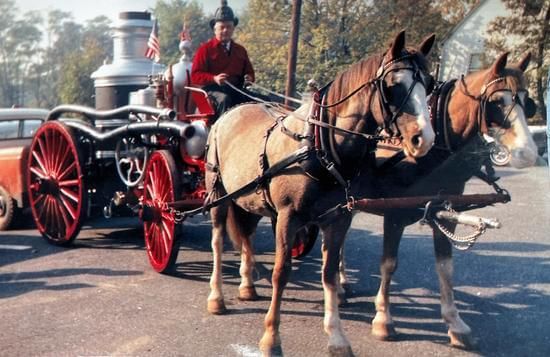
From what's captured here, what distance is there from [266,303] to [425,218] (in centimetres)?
171

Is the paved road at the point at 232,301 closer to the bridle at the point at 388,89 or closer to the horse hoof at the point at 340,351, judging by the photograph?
the horse hoof at the point at 340,351

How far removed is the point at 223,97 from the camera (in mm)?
5984

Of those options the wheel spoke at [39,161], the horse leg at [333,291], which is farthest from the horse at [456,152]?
the wheel spoke at [39,161]

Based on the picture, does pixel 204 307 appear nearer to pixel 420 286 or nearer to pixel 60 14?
pixel 420 286

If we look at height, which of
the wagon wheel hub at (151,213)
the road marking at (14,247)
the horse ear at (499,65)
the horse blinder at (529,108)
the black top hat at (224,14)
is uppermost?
the black top hat at (224,14)

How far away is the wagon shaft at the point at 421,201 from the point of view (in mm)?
4219

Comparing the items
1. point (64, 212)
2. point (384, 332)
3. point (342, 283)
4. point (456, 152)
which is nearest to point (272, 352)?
point (384, 332)

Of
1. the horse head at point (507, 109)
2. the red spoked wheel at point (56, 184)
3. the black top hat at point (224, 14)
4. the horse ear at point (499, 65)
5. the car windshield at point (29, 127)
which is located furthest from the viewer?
the car windshield at point (29, 127)

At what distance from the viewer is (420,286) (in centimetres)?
592

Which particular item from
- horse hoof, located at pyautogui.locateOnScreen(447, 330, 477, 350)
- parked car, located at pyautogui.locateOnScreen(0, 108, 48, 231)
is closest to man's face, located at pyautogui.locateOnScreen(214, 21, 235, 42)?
horse hoof, located at pyautogui.locateOnScreen(447, 330, 477, 350)

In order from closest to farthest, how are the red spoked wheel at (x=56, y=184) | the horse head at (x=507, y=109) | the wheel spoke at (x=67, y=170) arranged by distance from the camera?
the horse head at (x=507, y=109) → the red spoked wheel at (x=56, y=184) → the wheel spoke at (x=67, y=170)

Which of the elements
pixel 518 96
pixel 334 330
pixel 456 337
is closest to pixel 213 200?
pixel 334 330

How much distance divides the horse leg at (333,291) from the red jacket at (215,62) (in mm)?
2214

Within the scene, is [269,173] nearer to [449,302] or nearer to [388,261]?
[388,261]
